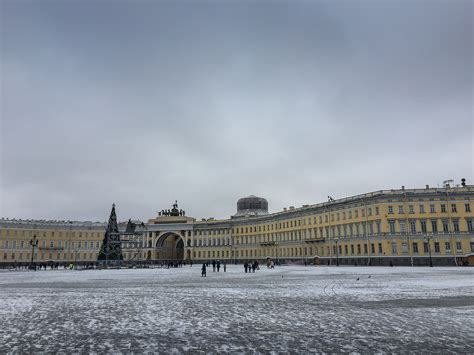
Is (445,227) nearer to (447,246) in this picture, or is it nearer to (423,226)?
(447,246)

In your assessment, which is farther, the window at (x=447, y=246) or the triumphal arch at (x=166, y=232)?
the triumphal arch at (x=166, y=232)

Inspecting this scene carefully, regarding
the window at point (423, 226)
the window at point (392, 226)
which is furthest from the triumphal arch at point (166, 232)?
the window at point (423, 226)

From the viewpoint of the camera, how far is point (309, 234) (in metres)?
87.6

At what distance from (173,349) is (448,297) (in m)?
13.9

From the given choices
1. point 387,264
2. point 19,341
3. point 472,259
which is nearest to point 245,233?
point 387,264

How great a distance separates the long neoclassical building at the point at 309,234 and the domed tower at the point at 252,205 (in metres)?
0.32

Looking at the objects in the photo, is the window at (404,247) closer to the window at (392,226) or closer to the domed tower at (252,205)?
the window at (392,226)

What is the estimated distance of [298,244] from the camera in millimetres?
91312

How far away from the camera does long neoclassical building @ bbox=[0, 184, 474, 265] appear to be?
64.9 meters

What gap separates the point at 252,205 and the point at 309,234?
40.0 meters

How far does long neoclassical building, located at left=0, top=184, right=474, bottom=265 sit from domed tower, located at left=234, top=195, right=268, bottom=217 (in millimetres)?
321

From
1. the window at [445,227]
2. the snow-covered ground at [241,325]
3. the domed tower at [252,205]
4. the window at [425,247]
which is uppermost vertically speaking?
the domed tower at [252,205]

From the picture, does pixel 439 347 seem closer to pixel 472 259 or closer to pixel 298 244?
pixel 472 259

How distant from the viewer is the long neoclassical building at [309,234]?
64938mm
